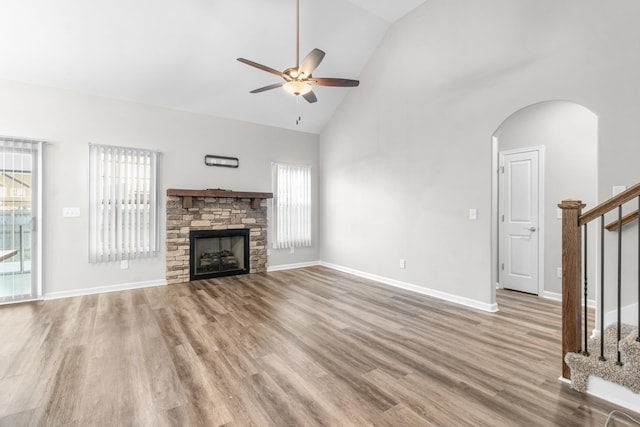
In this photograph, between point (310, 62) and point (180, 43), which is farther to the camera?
point (180, 43)

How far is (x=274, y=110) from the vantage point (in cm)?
571

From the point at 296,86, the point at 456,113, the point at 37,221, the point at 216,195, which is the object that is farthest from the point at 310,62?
the point at 37,221

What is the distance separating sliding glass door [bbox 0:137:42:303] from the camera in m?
3.88

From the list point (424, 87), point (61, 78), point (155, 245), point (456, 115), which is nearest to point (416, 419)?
point (456, 115)

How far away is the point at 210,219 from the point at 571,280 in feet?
16.3

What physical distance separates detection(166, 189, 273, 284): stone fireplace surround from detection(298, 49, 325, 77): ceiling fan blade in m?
2.87

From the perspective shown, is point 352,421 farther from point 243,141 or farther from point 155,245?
point 243,141

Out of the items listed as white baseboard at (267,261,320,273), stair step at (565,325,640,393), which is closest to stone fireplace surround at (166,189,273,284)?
white baseboard at (267,261,320,273)

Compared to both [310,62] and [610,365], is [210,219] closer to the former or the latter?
[310,62]

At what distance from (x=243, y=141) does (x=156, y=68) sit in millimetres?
1819

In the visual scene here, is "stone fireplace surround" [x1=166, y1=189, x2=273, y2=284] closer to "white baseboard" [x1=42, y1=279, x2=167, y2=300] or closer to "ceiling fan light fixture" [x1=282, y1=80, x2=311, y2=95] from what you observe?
"white baseboard" [x1=42, y1=279, x2=167, y2=300]

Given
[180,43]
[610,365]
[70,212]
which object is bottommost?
[610,365]

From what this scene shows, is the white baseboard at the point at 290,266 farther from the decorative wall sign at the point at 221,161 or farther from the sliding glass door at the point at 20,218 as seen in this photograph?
the sliding glass door at the point at 20,218

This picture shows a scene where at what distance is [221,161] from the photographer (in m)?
5.46
